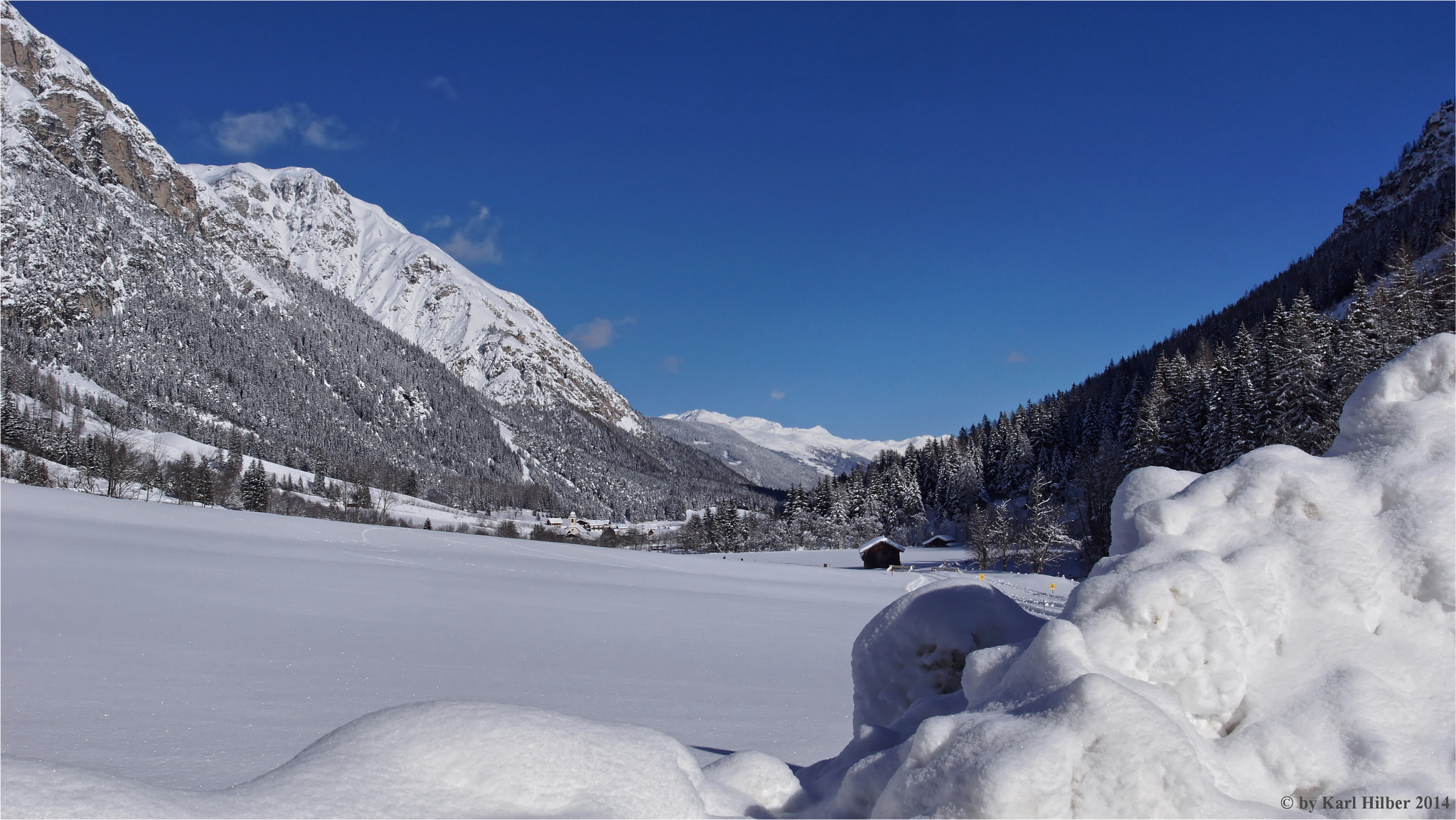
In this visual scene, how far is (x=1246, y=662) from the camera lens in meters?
2.99

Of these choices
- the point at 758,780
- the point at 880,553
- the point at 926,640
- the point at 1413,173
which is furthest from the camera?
the point at 1413,173

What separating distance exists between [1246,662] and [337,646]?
49.0 ft

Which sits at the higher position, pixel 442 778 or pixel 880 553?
pixel 442 778

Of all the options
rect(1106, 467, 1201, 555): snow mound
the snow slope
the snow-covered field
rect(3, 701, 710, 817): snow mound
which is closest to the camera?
rect(3, 701, 710, 817): snow mound

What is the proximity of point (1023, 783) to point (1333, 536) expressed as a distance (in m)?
2.22

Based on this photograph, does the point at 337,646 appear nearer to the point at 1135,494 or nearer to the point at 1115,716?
the point at 1135,494

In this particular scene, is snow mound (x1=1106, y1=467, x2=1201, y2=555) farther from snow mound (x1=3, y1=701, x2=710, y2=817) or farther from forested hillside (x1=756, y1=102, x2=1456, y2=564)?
forested hillside (x1=756, y1=102, x2=1456, y2=564)

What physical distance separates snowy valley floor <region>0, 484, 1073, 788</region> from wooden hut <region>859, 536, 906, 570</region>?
24782 millimetres

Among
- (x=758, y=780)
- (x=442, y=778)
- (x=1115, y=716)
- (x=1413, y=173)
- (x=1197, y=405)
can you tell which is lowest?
(x=758, y=780)

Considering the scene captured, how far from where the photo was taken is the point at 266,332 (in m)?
197

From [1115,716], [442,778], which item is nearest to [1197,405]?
[1115,716]

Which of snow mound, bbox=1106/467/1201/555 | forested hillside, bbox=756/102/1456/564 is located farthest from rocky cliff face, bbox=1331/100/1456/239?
snow mound, bbox=1106/467/1201/555

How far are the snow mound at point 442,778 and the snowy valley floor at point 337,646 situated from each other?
4520 mm

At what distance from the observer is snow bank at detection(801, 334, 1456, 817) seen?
7.55 feet
